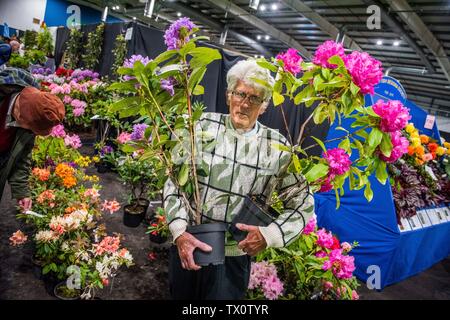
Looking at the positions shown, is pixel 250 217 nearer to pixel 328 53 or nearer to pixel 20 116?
pixel 328 53

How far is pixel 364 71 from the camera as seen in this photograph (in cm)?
85

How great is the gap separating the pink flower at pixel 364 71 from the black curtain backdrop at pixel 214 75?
3386 millimetres

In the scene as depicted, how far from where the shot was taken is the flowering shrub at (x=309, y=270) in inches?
65.9

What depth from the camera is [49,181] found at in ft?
7.02

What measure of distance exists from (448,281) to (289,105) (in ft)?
11.5

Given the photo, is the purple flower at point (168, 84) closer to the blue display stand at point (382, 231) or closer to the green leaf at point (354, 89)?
the green leaf at point (354, 89)

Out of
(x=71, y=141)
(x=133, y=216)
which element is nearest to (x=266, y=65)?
(x=71, y=141)

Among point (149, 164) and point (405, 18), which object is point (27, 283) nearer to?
point (149, 164)

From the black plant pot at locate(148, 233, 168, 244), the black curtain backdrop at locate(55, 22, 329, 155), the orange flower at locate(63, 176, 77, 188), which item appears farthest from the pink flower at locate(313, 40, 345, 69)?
the black curtain backdrop at locate(55, 22, 329, 155)

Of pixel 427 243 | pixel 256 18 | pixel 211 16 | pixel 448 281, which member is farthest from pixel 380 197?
pixel 211 16

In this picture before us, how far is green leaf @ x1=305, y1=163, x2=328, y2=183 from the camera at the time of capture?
931 mm

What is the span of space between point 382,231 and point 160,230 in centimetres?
214

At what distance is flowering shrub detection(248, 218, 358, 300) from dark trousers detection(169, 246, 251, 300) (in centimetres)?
56

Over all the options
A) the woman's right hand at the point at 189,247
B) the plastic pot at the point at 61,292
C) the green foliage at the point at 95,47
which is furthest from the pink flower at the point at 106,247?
the green foliage at the point at 95,47
